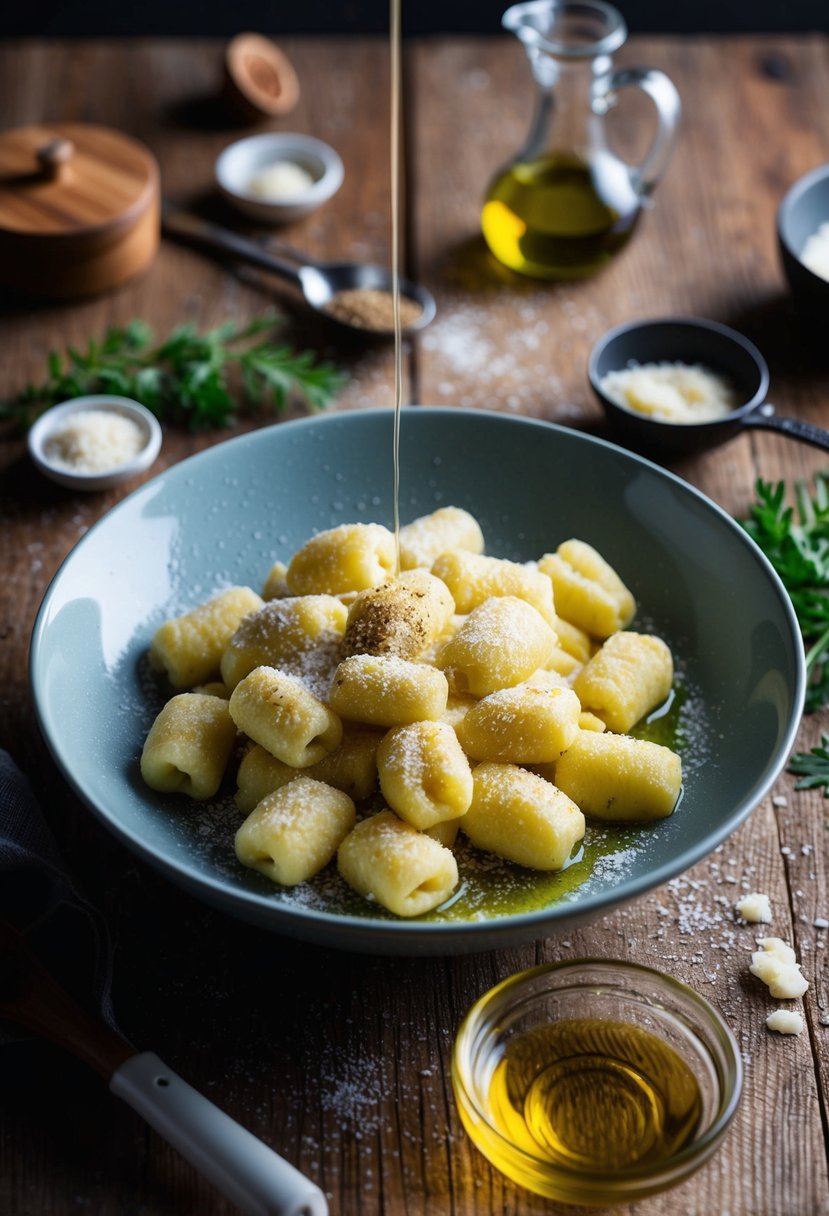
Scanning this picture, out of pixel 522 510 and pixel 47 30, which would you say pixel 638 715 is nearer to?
pixel 522 510

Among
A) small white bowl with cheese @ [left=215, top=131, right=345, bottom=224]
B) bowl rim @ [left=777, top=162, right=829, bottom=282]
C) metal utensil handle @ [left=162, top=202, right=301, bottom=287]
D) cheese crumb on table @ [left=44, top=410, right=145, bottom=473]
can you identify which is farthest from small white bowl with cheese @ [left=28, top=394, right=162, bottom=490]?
bowl rim @ [left=777, top=162, right=829, bottom=282]

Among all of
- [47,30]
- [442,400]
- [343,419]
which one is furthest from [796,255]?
[47,30]

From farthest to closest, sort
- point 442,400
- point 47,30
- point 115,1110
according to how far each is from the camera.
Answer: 1. point 47,30
2. point 442,400
3. point 115,1110

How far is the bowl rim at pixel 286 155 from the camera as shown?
196cm

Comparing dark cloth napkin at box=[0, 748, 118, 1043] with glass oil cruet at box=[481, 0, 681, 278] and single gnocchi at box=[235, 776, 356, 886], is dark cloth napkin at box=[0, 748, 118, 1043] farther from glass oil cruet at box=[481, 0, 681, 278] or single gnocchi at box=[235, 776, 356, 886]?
glass oil cruet at box=[481, 0, 681, 278]

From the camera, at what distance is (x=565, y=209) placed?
5.95 ft

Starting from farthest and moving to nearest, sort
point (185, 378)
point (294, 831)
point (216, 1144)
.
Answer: point (185, 378) < point (294, 831) < point (216, 1144)

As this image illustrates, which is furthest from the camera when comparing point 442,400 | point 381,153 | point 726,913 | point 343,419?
point 381,153

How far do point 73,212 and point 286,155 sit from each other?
1.38ft

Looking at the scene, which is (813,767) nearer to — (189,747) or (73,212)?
(189,747)

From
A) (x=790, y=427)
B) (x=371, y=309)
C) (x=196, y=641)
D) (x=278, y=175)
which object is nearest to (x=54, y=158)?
(x=278, y=175)

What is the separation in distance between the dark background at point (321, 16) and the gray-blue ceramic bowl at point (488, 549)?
65.2 inches

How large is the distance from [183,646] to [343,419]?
0.34 m

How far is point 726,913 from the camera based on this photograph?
3.68 ft
